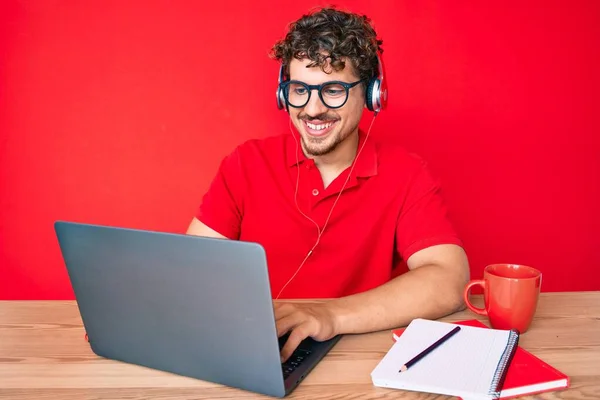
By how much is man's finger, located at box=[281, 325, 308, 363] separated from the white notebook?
0.47ft

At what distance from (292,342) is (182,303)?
0.23 meters

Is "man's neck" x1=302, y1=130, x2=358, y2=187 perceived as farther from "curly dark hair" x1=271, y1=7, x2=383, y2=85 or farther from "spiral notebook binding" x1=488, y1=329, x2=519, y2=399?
"spiral notebook binding" x1=488, y1=329, x2=519, y2=399

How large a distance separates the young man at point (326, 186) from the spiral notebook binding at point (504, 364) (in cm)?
54

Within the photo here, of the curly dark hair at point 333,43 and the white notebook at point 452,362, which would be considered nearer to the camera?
the white notebook at point 452,362

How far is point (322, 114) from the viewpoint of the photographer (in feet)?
5.69

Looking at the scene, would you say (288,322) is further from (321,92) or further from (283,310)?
(321,92)

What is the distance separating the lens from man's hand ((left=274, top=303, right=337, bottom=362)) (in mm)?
1029

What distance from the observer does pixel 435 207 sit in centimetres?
161

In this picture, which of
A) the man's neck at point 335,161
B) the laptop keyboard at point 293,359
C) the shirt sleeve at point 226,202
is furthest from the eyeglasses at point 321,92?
the laptop keyboard at point 293,359

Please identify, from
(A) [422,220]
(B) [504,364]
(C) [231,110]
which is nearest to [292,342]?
(B) [504,364]

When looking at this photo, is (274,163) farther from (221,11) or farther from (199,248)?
(199,248)

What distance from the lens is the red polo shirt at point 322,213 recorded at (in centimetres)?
172

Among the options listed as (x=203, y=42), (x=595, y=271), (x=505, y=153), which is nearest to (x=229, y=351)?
(x=203, y=42)

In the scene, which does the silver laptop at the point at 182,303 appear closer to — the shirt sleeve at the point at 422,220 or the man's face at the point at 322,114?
the shirt sleeve at the point at 422,220
